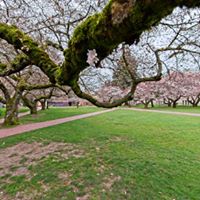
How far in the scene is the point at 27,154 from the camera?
6699 mm

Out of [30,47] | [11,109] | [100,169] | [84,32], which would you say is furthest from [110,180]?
[11,109]

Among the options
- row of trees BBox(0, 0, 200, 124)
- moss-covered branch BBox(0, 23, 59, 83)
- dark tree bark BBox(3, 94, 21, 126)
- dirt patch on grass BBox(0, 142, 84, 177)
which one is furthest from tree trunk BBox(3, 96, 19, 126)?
moss-covered branch BBox(0, 23, 59, 83)

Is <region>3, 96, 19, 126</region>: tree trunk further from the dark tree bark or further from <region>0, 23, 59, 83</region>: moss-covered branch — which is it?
<region>0, 23, 59, 83</region>: moss-covered branch

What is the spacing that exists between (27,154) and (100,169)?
2.50 metres

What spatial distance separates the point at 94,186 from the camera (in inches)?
175

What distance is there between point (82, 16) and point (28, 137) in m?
Answer: 5.33

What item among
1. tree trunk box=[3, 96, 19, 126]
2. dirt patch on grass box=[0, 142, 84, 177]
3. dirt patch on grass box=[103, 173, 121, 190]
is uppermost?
tree trunk box=[3, 96, 19, 126]

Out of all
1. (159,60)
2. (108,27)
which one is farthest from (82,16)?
(108,27)

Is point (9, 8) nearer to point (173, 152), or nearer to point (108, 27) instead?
point (108, 27)

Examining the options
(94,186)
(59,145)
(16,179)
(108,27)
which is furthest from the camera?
(59,145)

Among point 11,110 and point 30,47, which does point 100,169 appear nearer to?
point 30,47

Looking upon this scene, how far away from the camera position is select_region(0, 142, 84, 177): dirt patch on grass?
550 centimetres

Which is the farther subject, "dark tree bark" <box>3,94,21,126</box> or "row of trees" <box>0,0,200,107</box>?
"dark tree bark" <box>3,94,21,126</box>

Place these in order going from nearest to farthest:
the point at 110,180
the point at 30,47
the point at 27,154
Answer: the point at 30,47, the point at 110,180, the point at 27,154
